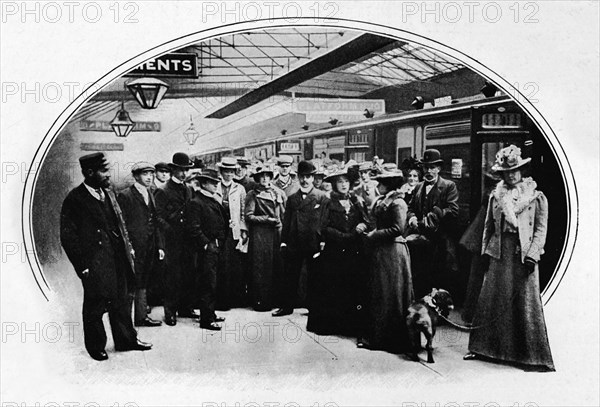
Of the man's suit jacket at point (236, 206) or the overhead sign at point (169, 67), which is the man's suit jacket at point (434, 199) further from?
the overhead sign at point (169, 67)

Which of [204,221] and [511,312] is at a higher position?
A: [204,221]

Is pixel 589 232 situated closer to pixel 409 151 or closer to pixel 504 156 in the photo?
pixel 504 156

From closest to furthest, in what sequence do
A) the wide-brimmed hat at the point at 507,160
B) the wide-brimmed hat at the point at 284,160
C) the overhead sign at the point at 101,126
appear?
the overhead sign at the point at 101,126, the wide-brimmed hat at the point at 284,160, the wide-brimmed hat at the point at 507,160

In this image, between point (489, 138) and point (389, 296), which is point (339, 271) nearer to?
point (389, 296)

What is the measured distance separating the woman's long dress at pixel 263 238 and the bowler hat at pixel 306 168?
0.53 feet

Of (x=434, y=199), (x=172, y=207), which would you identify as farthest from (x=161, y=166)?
(x=434, y=199)

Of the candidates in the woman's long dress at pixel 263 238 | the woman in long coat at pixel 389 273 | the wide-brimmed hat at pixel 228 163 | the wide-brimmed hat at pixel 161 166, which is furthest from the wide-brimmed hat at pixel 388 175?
the wide-brimmed hat at pixel 161 166

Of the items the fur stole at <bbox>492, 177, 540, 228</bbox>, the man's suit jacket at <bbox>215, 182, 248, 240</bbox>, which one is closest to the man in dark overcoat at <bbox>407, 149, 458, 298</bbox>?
the fur stole at <bbox>492, 177, 540, 228</bbox>

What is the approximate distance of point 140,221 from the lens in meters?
3.44

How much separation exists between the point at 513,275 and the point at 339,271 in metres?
0.98

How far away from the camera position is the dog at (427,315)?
11.7 ft

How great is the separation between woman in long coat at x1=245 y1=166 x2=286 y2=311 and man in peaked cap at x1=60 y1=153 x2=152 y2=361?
0.65m

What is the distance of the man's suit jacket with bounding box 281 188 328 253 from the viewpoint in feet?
11.6

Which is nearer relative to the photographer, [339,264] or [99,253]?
[99,253]
